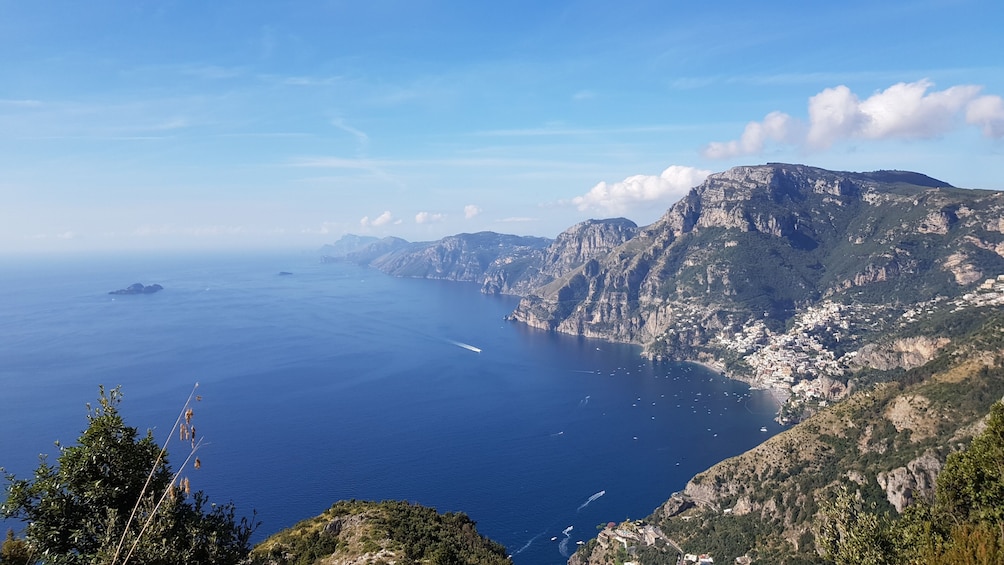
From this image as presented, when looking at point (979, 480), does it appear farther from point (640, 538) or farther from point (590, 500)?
point (590, 500)

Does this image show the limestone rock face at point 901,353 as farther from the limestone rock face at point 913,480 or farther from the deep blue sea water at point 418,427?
the limestone rock face at point 913,480

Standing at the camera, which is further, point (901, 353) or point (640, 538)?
point (901, 353)

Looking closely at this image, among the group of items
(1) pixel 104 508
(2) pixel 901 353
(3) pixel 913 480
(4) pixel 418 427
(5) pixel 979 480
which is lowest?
(4) pixel 418 427

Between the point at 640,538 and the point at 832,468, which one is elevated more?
the point at 832,468

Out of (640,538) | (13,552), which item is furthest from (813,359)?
(13,552)


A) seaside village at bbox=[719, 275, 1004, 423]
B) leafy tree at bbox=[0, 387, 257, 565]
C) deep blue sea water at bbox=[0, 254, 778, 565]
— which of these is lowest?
deep blue sea water at bbox=[0, 254, 778, 565]

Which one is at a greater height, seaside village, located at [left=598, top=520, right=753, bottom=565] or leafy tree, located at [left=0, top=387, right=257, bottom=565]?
leafy tree, located at [left=0, top=387, right=257, bottom=565]

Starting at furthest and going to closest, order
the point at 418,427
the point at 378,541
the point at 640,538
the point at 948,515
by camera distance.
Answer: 1. the point at 418,427
2. the point at 640,538
3. the point at 948,515
4. the point at 378,541

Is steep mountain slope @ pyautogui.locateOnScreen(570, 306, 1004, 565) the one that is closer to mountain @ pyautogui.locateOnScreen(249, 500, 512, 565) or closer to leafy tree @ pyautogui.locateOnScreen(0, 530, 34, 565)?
mountain @ pyautogui.locateOnScreen(249, 500, 512, 565)

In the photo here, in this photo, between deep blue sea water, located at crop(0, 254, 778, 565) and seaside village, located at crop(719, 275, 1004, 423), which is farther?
seaside village, located at crop(719, 275, 1004, 423)

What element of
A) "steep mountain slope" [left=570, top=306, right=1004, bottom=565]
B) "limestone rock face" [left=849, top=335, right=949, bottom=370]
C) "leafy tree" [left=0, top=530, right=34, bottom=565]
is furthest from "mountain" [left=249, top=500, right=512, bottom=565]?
"limestone rock face" [left=849, top=335, right=949, bottom=370]
